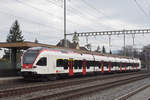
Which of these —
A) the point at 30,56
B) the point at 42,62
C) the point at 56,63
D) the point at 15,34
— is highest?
the point at 15,34

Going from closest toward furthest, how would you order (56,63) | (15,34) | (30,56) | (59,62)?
(30,56), (56,63), (59,62), (15,34)

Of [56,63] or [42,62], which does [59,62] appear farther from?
[42,62]

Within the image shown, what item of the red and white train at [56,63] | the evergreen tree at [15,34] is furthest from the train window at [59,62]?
the evergreen tree at [15,34]

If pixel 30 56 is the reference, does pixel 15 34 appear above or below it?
above

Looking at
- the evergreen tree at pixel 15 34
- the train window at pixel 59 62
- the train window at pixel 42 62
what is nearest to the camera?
the train window at pixel 42 62

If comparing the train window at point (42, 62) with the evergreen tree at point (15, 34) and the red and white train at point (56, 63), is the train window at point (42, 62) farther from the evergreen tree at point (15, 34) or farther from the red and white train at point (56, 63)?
the evergreen tree at point (15, 34)

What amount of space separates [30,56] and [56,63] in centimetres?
270

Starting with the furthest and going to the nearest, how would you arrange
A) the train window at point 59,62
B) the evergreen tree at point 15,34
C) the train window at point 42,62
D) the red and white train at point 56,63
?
the evergreen tree at point 15,34 < the train window at point 59,62 < the train window at point 42,62 < the red and white train at point 56,63

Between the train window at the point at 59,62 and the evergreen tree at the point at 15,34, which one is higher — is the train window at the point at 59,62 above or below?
below

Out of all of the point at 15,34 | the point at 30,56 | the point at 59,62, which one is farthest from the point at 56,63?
the point at 15,34

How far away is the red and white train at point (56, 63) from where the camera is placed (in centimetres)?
1903

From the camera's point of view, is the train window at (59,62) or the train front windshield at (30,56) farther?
the train window at (59,62)

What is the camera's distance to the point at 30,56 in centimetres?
1941

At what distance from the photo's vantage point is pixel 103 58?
3272 centimetres
